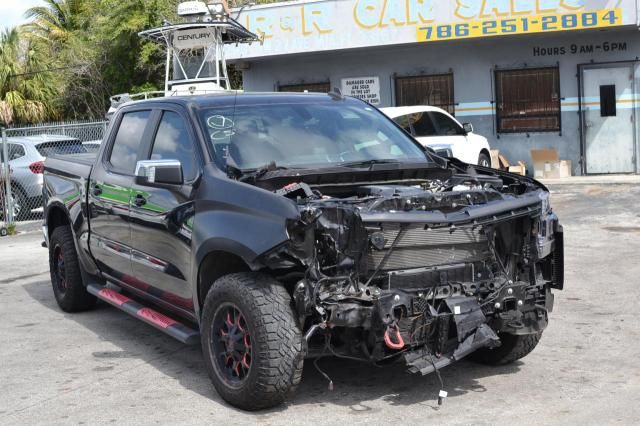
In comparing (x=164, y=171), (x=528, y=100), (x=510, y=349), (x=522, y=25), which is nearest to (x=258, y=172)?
(x=164, y=171)

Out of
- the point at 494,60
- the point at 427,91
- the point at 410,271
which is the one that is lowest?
the point at 410,271

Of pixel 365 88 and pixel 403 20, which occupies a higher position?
pixel 403 20

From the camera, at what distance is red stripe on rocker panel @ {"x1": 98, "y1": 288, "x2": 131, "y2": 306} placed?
6.90 metres

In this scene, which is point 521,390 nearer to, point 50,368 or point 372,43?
point 50,368

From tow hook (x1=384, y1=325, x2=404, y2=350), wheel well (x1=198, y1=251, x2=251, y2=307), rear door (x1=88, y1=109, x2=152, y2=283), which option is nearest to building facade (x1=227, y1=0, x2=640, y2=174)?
rear door (x1=88, y1=109, x2=152, y2=283)

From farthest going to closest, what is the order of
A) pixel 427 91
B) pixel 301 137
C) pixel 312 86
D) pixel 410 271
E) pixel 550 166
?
pixel 312 86 < pixel 427 91 < pixel 550 166 < pixel 301 137 < pixel 410 271

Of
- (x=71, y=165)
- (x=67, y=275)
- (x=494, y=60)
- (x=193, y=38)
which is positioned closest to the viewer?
(x=71, y=165)

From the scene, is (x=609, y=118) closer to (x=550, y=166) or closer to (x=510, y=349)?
(x=550, y=166)

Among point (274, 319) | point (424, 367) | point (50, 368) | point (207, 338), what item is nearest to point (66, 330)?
point (50, 368)

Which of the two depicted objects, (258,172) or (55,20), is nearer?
(258,172)

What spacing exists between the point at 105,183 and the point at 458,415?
11.4ft

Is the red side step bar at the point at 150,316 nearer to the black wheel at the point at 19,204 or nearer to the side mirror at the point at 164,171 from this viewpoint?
the side mirror at the point at 164,171

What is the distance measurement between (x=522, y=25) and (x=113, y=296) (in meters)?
13.6

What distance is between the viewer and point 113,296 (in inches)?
279
